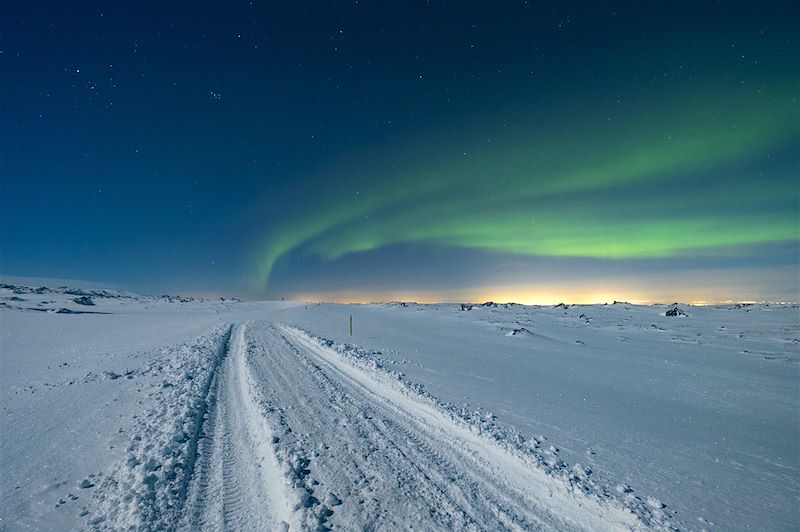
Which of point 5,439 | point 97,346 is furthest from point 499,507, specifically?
point 97,346

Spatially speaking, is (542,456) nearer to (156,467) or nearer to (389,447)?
(389,447)

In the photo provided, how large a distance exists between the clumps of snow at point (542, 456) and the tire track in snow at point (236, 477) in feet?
12.5

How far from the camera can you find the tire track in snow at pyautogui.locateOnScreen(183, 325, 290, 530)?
4.20m

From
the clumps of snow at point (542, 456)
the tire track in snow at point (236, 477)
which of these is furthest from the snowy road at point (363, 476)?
the clumps of snow at point (542, 456)

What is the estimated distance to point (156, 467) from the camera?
519 cm

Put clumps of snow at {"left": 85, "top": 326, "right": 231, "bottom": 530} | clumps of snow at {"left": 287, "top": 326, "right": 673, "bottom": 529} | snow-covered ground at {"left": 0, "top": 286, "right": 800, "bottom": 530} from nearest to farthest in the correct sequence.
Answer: clumps of snow at {"left": 85, "top": 326, "right": 231, "bottom": 530} < snow-covered ground at {"left": 0, "top": 286, "right": 800, "bottom": 530} < clumps of snow at {"left": 287, "top": 326, "right": 673, "bottom": 529}

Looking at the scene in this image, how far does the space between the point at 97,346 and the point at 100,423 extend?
612 inches

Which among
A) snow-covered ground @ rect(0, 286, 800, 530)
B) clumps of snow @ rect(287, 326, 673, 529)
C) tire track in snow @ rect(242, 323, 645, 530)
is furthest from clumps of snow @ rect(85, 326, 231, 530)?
clumps of snow @ rect(287, 326, 673, 529)

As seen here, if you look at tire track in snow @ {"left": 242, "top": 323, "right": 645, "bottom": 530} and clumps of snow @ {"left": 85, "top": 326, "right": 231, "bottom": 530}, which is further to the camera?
tire track in snow @ {"left": 242, "top": 323, "right": 645, "bottom": 530}

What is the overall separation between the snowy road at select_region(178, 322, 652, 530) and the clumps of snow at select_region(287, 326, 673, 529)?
14cm

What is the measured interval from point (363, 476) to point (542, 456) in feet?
9.93

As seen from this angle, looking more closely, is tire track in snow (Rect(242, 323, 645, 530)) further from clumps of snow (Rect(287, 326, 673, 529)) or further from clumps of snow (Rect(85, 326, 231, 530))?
clumps of snow (Rect(85, 326, 231, 530))

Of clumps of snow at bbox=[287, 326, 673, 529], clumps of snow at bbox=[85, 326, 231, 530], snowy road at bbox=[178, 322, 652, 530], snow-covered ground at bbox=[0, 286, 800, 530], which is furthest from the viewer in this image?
clumps of snow at bbox=[287, 326, 673, 529]

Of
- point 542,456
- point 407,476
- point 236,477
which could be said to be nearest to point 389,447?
point 407,476
